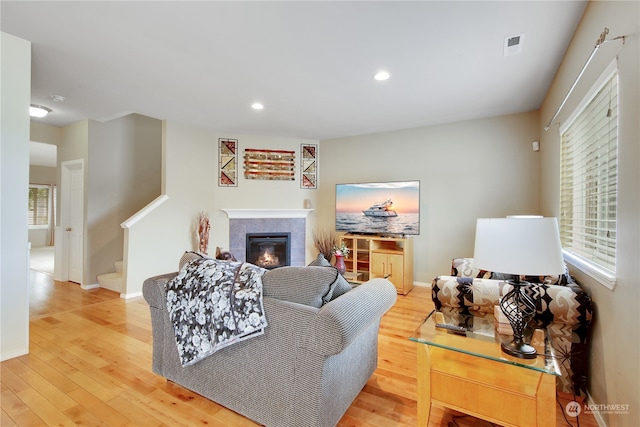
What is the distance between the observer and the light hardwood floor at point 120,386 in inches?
65.9

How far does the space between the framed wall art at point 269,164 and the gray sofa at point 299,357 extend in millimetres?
3817

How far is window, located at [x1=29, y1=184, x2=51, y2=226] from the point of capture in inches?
→ 356

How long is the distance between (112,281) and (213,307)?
3.70m

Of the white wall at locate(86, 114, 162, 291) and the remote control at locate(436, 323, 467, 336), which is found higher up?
the white wall at locate(86, 114, 162, 291)

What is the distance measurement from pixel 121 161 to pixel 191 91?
2.36 meters

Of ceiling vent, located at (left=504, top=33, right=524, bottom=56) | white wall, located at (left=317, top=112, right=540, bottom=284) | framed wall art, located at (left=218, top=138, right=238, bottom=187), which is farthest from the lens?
framed wall art, located at (left=218, top=138, right=238, bottom=187)

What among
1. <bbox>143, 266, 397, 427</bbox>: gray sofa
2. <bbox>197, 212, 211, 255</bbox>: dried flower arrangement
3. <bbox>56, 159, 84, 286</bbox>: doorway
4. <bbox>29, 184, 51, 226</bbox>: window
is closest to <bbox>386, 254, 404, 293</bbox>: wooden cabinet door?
<bbox>143, 266, 397, 427</bbox>: gray sofa

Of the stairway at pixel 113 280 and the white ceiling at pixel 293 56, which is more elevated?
the white ceiling at pixel 293 56

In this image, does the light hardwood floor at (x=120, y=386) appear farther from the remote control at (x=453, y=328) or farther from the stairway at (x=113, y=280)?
the stairway at (x=113, y=280)

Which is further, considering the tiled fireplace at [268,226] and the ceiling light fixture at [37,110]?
the tiled fireplace at [268,226]

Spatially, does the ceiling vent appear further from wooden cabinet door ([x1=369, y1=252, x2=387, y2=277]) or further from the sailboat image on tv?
wooden cabinet door ([x1=369, y1=252, x2=387, y2=277])

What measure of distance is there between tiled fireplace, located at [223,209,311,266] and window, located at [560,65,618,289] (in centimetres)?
373

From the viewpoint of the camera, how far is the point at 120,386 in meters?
1.96

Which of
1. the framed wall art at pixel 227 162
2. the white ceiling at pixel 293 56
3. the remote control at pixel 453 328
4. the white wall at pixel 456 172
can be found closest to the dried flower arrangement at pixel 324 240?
the white wall at pixel 456 172
